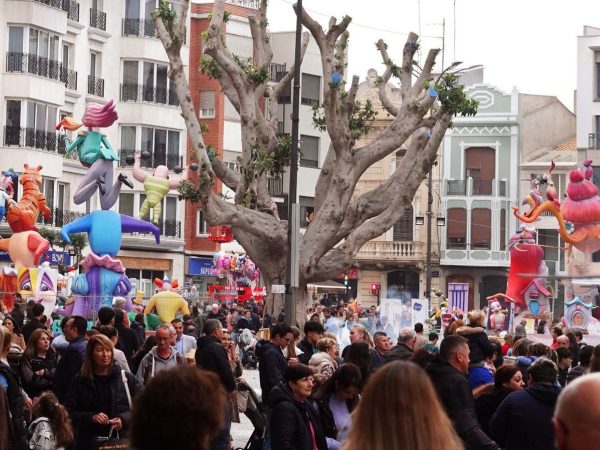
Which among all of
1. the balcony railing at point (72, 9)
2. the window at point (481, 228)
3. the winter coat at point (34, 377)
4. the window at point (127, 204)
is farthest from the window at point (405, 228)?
the winter coat at point (34, 377)

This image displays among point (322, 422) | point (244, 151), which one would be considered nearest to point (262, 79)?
point (244, 151)

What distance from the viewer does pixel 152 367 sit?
13508 mm

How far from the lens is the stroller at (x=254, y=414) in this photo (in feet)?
47.2

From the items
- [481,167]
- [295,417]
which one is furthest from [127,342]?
[481,167]

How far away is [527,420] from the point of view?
30.5ft

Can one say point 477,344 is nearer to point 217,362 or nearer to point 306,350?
point 217,362

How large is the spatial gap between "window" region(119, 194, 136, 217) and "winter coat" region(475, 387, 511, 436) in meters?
44.2

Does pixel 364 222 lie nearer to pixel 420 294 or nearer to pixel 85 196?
pixel 85 196

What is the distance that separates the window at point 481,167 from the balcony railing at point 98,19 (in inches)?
892

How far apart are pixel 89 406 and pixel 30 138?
3838 cm

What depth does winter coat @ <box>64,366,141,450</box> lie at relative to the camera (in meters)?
10.4

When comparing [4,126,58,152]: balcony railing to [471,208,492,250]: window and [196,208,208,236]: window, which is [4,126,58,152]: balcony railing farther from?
[471,208,492,250]: window

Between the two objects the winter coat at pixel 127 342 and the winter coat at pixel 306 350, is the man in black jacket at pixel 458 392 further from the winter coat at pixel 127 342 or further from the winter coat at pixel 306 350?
the winter coat at pixel 127 342

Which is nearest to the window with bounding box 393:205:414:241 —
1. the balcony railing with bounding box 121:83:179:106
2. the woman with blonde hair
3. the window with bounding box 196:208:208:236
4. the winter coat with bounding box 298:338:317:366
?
the window with bounding box 196:208:208:236
